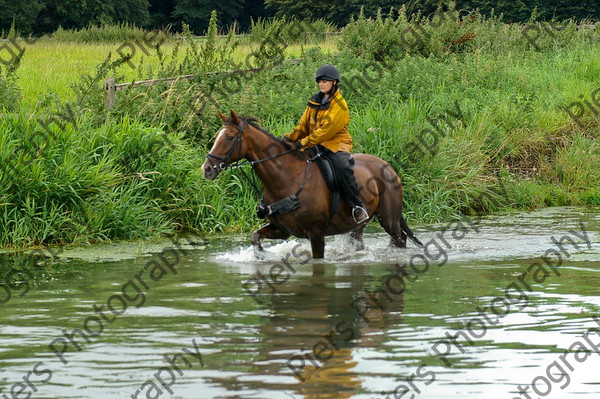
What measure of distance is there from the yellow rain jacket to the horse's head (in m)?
0.90

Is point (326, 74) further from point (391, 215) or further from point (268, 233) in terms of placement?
point (391, 215)

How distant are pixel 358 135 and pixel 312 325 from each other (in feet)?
30.1

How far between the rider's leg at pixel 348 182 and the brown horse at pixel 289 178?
0.46ft

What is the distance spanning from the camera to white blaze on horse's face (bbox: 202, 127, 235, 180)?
34.8ft

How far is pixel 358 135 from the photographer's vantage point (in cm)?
1709

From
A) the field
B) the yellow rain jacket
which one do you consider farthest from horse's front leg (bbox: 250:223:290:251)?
the field

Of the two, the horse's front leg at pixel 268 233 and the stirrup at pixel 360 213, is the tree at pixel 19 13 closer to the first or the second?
the horse's front leg at pixel 268 233

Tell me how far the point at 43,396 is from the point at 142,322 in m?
2.31

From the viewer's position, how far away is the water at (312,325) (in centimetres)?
646

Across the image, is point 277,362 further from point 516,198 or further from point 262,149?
point 516,198

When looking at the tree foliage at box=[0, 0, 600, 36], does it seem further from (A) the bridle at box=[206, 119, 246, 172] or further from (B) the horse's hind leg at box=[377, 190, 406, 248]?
(A) the bridle at box=[206, 119, 246, 172]

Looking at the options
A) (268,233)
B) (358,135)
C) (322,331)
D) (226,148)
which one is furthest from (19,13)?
(322,331)

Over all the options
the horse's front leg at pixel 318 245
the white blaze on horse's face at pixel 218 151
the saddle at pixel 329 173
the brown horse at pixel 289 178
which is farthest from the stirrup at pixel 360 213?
the white blaze on horse's face at pixel 218 151

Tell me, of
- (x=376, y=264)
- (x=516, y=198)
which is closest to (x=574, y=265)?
(x=376, y=264)
